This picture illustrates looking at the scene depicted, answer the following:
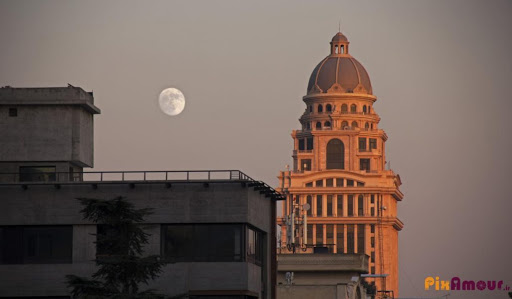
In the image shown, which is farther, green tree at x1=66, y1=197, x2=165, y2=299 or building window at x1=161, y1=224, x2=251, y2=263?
building window at x1=161, y1=224, x2=251, y2=263

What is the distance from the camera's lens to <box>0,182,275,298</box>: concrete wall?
9256cm

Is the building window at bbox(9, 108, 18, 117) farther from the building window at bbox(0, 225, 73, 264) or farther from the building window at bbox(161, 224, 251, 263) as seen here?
the building window at bbox(161, 224, 251, 263)

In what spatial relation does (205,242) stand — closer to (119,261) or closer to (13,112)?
(119,261)

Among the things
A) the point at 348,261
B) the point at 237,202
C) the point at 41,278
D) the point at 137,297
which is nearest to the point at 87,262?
the point at 41,278

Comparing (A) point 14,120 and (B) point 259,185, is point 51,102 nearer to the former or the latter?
(A) point 14,120

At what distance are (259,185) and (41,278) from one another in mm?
14592

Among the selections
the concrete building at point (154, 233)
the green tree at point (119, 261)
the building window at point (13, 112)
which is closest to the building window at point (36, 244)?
the concrete building at point (154, 233)

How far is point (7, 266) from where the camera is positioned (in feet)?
306

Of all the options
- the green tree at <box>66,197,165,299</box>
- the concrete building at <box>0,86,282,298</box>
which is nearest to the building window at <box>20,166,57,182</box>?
the concrete building at <box>0,86,282,298</box>

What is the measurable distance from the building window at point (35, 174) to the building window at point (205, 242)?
9.46m

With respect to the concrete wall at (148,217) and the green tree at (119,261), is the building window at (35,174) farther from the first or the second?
the green tree at (119,261)

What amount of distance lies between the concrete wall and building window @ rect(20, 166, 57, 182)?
4.21 metres

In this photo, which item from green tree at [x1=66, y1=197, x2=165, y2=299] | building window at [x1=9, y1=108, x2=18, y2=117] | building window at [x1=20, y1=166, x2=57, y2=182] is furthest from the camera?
building window at [x1=9, y1=108, x2=18, y2=117]

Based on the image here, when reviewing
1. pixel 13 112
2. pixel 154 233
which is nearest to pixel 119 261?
pixel 154 233
